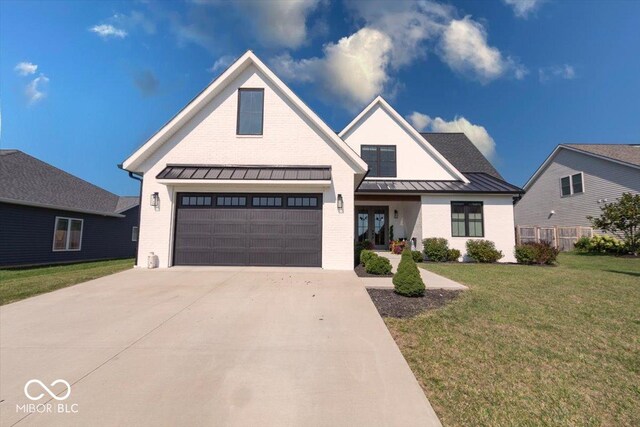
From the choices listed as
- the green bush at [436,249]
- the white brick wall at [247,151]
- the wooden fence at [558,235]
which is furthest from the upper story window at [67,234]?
the wooden fence at [558,235]

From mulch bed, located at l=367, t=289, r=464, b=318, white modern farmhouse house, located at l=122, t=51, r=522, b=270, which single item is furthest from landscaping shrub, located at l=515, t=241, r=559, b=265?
white modern farmhouse house, located at l=122, t=51, r=522, b=270

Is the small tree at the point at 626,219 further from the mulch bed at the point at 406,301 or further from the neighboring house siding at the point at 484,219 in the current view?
the mulch bed at the point at 406,301

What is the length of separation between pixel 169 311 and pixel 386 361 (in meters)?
4.16

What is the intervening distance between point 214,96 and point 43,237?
12532 millimetres

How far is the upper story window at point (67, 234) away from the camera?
631 inches

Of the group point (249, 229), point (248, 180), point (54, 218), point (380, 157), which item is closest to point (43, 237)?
point (54, 218)

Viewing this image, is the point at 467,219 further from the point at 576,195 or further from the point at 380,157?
the point at 576,195

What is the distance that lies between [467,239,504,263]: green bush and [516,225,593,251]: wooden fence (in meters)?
6.99

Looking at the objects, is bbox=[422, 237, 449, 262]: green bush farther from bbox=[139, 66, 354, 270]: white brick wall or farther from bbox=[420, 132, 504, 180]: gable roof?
bbox=[420, 132, 504, 180]: gable roof

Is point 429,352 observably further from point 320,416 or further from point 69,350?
point 69,350

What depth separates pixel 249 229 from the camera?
414 inches

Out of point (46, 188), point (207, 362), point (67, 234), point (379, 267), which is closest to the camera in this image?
point (207, 362)

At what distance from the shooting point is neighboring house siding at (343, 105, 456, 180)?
636 inches

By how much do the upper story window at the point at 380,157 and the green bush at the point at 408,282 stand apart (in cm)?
1031
